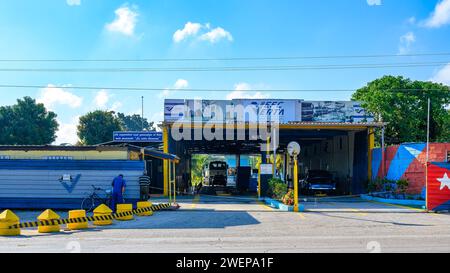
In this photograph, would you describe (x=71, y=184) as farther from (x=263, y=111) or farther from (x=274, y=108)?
(x=274, y=108)

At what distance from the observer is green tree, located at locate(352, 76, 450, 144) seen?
42000mm

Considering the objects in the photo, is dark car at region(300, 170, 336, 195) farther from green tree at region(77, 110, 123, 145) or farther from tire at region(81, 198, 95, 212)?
green tree at region(77, 110, 123, 145)

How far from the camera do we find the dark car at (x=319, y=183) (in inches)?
1224

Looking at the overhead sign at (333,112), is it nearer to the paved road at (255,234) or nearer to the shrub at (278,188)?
Answer: the shrub at (278,188)

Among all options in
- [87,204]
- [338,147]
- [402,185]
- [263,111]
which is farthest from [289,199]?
[338,147]

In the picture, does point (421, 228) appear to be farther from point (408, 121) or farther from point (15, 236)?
point (408, 121)

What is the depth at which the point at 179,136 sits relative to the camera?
31547 millimetres

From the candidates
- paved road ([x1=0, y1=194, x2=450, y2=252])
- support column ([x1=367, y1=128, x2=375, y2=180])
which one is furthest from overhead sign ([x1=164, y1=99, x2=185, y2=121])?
support column ([x1=367, y1=128, x2=375, y2=180])

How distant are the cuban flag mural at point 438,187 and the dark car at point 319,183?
12.4 meters

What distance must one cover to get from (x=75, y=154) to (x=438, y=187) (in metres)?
15.4

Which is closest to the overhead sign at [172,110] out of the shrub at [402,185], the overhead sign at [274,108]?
the overhead sign at [274,108]

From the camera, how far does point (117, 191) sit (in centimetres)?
1759
